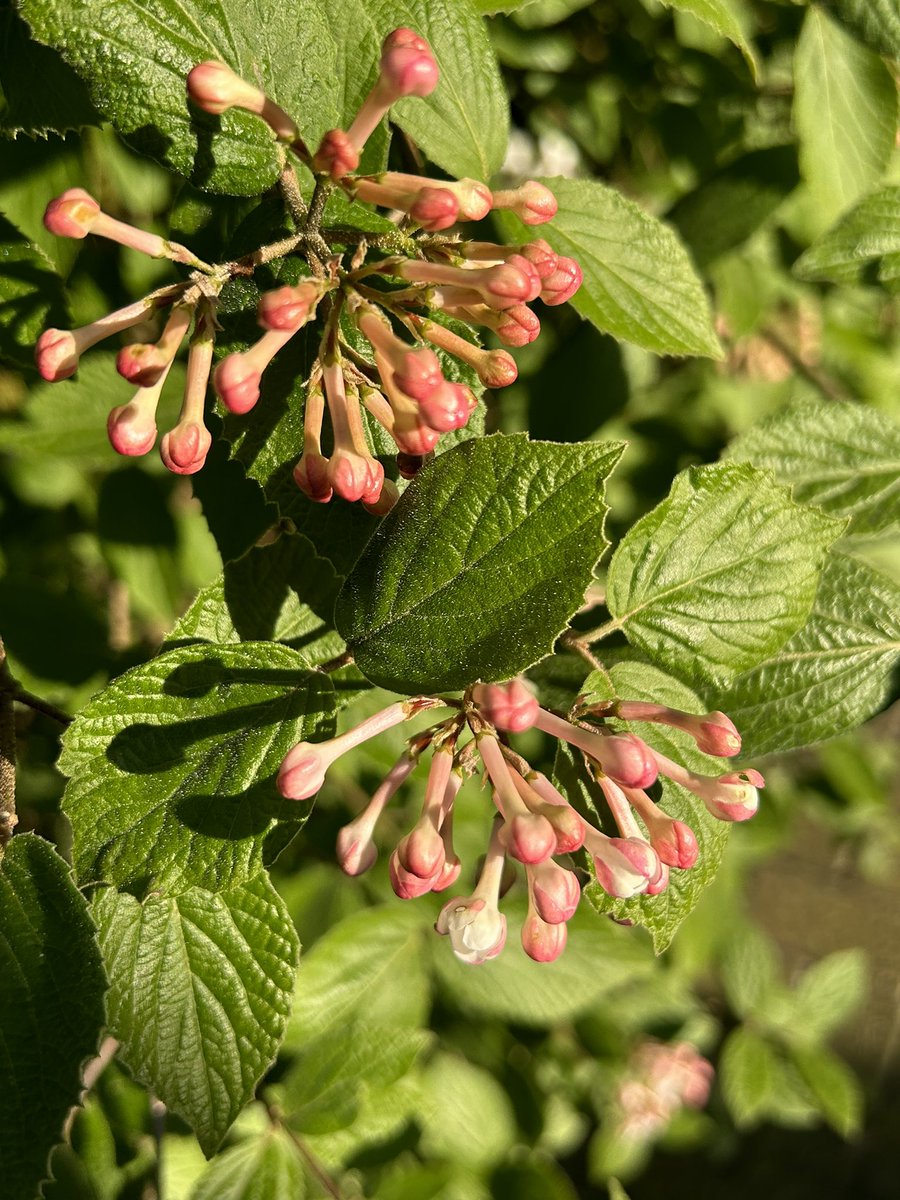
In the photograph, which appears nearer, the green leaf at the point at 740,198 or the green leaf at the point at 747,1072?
the green leaf at the point at 740,198

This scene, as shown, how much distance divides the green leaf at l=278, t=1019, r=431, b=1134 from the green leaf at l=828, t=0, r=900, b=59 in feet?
6.13

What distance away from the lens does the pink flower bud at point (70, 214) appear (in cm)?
98

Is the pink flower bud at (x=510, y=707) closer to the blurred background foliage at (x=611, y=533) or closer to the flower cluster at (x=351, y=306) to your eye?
the flower cluster at (x=351, y=306)

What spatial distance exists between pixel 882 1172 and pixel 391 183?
5.71m

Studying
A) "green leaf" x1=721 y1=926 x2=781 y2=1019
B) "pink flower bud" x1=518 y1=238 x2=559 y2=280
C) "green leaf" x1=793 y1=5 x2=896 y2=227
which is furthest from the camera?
"green leaf" x1=721 y1=926 x2=781 y2=1019

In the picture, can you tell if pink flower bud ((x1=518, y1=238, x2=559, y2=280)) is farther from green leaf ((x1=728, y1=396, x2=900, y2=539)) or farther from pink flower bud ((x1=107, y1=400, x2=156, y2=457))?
green leaf ((x1=728, y1=396, x2=900, y2=539))

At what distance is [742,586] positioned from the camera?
1.29 meters

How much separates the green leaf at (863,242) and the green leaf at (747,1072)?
8.02 feet

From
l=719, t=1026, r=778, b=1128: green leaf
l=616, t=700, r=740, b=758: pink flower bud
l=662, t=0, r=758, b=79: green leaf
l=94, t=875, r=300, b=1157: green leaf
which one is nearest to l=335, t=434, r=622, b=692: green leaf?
l=616, t=700, r=740, b=758: pink flower bud

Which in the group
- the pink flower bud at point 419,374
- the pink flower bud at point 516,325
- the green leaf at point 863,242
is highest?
the pink flower bud at point 419,374


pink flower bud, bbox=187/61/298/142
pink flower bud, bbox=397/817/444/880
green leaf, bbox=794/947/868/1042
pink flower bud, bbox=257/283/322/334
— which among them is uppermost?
pink flower bud, bbox=187/61/298/142

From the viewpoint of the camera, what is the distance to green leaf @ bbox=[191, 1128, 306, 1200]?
5.49ft

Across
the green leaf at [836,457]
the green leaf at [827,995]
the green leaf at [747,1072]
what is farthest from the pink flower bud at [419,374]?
the green leaf at [827,995]

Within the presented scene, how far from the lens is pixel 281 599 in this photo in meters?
1.33
